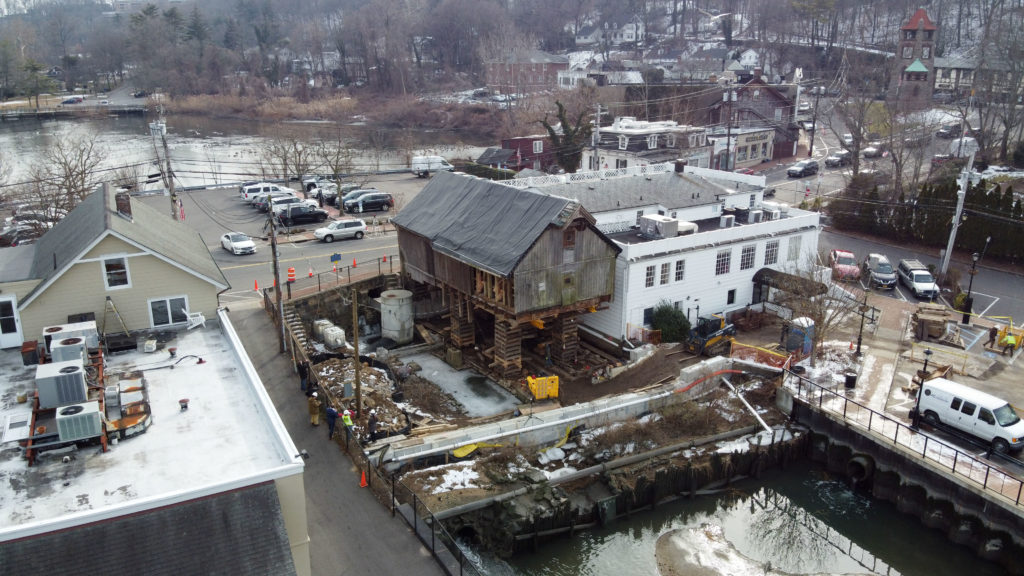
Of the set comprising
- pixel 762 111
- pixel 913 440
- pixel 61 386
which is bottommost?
pixel 913 440

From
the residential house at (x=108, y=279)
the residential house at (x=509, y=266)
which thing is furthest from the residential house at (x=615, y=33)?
the residential house at (x=108, y=279)

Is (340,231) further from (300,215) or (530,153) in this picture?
(530,153)

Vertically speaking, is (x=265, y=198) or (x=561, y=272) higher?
(x=561, y=272)

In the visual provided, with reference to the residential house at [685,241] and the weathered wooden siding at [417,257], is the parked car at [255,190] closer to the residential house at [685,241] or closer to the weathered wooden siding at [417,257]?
the weathered wooden siding at [417,257]

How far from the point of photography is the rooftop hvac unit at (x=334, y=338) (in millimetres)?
30141

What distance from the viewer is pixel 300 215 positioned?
47406mm

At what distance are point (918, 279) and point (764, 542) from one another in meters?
21.3

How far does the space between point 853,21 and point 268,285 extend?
11426 centimetres

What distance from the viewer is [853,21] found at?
118 m

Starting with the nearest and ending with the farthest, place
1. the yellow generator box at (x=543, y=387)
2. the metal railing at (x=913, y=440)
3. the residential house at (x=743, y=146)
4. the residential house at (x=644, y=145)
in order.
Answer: the metal railing at (x=913, y=440) < the yellow generator box at (x=543, y=387) < the residential house at (x=644, y=145) < the residential house at (x=743, y=146)

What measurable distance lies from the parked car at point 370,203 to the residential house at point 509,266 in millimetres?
18810

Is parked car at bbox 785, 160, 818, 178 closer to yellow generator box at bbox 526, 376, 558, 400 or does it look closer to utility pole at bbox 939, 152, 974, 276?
utility pole at bbox 939, 152, 974, 276

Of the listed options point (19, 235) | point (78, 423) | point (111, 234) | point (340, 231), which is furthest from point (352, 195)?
point (78, 423)

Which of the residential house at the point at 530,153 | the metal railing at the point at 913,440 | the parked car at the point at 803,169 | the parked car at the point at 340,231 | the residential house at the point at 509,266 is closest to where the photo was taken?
the metal railing at the point at 913,440
